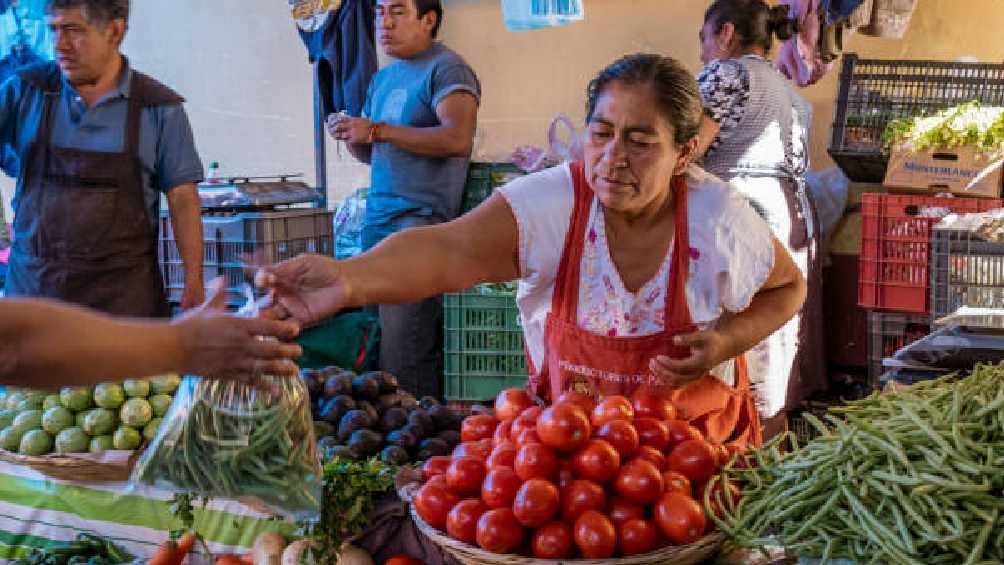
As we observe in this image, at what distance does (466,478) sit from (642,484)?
15.1 inches

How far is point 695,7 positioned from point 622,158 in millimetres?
4565

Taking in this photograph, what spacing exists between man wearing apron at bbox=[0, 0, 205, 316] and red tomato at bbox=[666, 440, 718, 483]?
9.72ft

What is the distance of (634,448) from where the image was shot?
2367mm

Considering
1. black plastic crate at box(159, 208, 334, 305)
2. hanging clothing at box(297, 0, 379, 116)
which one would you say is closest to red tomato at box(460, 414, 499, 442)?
black plastic crate at box(159, 208, 334, 305)

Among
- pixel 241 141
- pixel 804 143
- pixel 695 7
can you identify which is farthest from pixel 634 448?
pixel 241 141

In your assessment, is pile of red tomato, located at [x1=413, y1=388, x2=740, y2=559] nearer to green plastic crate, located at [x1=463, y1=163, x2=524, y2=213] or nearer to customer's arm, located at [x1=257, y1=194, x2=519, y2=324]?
customer's arm, located at [x1=257, y1=194, x2=519, y2=324]

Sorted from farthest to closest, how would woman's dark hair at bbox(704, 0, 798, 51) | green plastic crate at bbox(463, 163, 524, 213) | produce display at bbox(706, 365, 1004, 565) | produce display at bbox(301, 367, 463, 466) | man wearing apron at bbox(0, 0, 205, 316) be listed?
green plastic crate at bbox(463, 163, 524, 213) < woman's dark hair at bbox(704, 0, 798, 51) < man wearing apron at bbox(0, 0, 205, 316) < produce display at bbox(301, 367, 463, 466) < produce display at bbox(706, 365, 1004, 565)

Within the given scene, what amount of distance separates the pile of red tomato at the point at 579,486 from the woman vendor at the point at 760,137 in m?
2.52

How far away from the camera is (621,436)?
2.36 m

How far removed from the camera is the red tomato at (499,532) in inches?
87.6

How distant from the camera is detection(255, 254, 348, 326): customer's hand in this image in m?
2.42

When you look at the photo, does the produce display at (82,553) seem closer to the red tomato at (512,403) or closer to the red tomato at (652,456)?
the red tomato at (512,403)

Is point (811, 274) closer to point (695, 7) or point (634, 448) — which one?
point (695, 7)

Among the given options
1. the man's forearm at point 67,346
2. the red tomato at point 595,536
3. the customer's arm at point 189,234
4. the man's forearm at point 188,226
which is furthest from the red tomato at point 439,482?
the man's forearm at point 188,226
